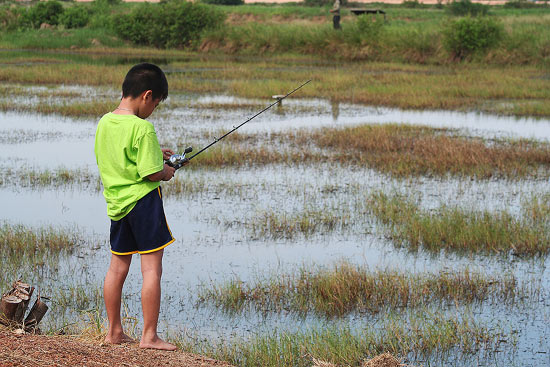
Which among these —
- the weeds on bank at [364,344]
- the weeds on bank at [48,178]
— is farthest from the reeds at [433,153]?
the weeds on bank at [364,344]

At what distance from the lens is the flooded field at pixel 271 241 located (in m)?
5.97

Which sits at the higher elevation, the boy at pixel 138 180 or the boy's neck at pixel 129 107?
the boy's neck at pixel 129 107

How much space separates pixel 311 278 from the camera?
22.6 feet

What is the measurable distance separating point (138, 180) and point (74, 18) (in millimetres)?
44736

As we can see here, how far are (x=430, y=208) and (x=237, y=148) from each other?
15.1 feet

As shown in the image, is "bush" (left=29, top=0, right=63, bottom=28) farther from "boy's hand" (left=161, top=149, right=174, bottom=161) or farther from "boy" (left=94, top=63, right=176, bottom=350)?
"boy" (left=94, top=63, right=176, bottom=350)

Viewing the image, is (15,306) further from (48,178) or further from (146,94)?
(48,178)

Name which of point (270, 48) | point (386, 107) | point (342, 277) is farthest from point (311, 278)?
point (270, 48)

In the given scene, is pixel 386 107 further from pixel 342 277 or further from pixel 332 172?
pixel 342 277

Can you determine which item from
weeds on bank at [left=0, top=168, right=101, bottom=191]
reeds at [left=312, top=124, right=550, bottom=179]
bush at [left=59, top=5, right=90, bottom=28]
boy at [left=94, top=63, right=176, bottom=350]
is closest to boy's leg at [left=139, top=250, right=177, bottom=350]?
boy at [left=94, top=63, right=176, bottom=350]

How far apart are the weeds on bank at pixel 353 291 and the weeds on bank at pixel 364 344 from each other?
427 millimetres

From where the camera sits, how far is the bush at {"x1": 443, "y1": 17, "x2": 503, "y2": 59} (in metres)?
29.8

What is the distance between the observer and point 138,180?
4367 millimetres

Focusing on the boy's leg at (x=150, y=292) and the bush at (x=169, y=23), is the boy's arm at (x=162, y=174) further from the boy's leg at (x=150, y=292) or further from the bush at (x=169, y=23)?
the bush at (x=169, y=23)
